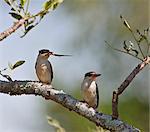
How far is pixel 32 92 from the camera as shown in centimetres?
190

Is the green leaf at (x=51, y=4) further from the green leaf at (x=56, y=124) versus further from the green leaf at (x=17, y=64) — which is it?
the green leaf at (x=56, y=124)

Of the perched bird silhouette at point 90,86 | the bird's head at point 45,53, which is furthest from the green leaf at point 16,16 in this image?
the perched bird silhouette at point 90,86

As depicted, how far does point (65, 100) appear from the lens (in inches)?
70.4

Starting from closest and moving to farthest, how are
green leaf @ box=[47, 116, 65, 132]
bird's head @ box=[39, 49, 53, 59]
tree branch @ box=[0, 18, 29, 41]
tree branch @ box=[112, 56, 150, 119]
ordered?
tree branch @ box=[0, 18, 29, 41] → tree branch @ box=[112, 56, 150, 119] → green leaf @ box=[47, 116, 65, 132] → bird's head @ box=[39, 49, 53, 59]

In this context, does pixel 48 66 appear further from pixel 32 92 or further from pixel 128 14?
pixel 128 14

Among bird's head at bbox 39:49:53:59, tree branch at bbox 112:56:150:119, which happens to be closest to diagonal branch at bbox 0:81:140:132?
tree branch at bbox 112:56:150:119

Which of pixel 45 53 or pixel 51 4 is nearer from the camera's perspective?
pixel 51 4

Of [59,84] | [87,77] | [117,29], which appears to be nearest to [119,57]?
[117,29]

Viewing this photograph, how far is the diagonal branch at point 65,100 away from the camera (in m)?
1.77

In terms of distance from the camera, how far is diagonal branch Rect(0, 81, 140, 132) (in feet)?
5.80

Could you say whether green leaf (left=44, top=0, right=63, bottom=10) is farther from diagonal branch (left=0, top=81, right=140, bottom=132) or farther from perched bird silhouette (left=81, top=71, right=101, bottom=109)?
perched bird silhouette (left=81, top=71, right=101, bottom=109)

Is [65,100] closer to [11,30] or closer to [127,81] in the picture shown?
[127,81]

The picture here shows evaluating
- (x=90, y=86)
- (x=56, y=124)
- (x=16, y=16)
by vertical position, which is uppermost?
(x=90, y=86)

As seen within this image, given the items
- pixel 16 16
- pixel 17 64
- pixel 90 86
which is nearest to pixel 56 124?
pixel 17 64
